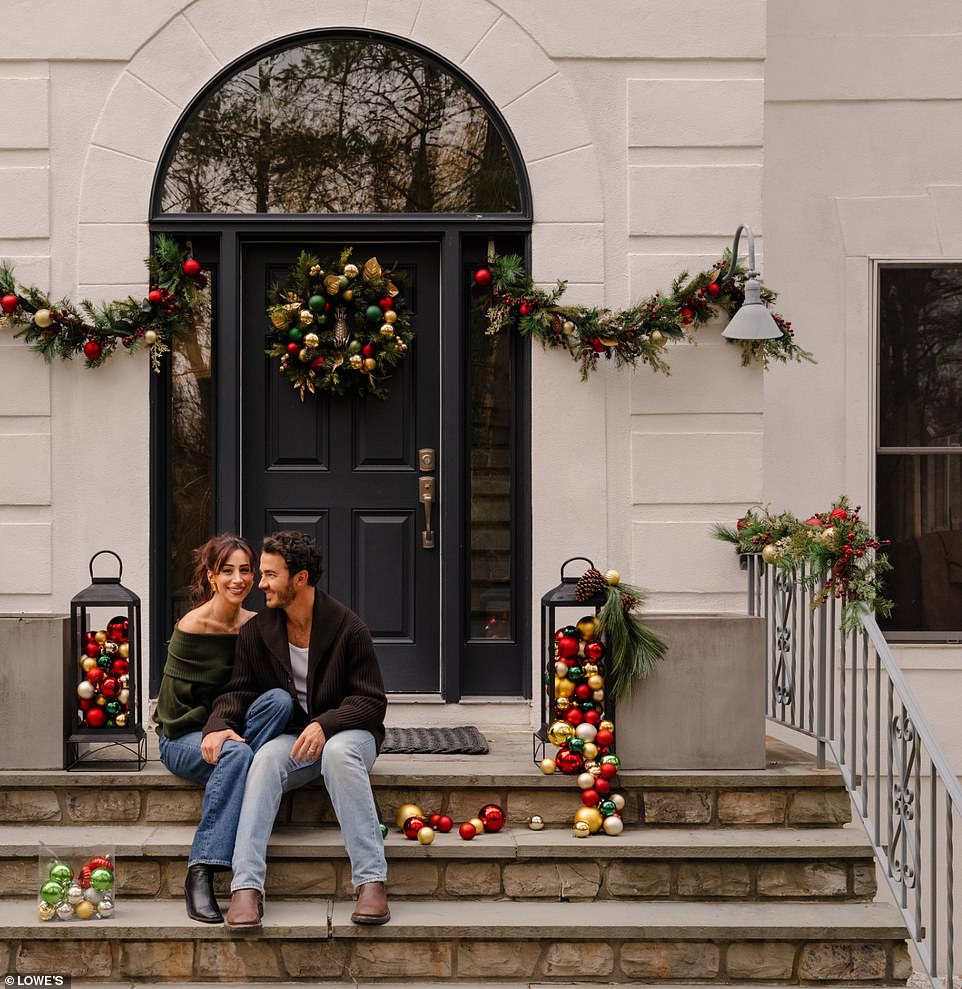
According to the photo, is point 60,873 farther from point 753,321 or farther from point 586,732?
point 753,321

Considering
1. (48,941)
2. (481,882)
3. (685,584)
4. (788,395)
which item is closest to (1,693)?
(48,941)

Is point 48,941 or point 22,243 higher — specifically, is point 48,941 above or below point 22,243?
below

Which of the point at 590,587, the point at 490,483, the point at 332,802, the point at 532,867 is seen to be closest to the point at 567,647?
the point at 590,587

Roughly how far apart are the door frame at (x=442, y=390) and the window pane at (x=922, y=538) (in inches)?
81.0

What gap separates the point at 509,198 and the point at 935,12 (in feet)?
8.32

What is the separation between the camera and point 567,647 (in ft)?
16.4

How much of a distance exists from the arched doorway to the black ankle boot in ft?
6.24

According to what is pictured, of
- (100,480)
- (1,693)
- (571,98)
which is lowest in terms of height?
(1,693)

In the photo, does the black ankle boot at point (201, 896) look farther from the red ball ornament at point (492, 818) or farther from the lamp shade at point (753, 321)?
the lamp shade at point (753, 321)

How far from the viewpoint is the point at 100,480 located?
6.02 m

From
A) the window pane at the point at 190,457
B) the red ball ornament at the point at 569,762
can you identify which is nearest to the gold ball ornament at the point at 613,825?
the red ball ornament at the point at 569,762

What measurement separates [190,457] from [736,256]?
107 inches

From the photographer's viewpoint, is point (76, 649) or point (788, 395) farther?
point (788, 395)

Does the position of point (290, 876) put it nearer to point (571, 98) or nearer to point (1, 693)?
point (1, 693)
